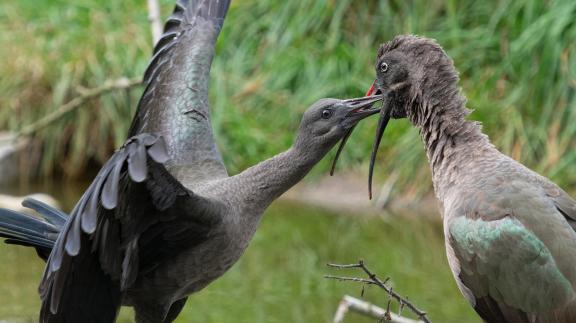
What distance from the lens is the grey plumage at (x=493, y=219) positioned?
13.4 feet

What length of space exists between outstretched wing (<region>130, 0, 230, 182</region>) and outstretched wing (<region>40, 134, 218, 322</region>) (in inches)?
26.2

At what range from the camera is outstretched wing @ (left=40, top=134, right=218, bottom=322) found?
394 cm

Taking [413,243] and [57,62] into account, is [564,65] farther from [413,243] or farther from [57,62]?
[57,62]

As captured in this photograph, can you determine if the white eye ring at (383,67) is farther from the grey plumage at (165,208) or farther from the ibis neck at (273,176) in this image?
the ibis neck at (273,176)

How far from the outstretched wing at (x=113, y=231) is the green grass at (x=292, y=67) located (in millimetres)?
3872

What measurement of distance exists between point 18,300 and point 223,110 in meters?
3.03

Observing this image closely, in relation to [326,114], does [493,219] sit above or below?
below

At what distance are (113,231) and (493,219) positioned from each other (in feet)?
4.24

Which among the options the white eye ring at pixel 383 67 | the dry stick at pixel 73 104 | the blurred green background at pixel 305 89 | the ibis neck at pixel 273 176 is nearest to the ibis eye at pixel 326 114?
the ibis neck at pixel 273 176

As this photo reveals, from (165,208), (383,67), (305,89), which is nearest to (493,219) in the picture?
(383,67)

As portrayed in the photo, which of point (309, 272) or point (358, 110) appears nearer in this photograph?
point (358, 110)

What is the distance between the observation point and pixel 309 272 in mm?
6715

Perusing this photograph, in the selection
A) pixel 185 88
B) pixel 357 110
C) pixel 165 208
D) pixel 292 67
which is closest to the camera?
pixel 165 208

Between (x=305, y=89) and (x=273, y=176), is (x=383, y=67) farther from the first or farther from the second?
(x=305, y=89)
